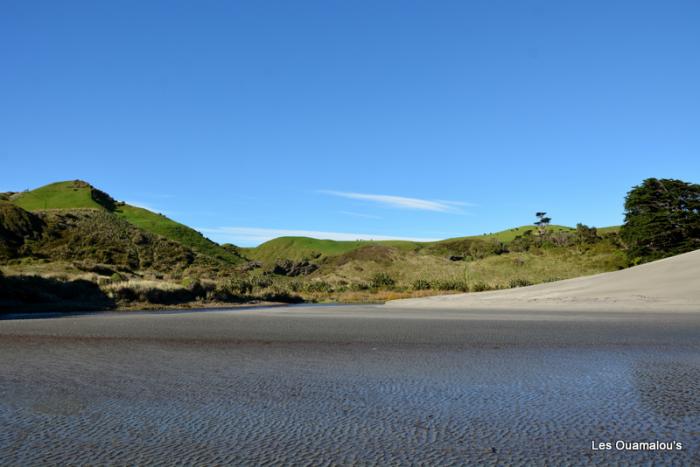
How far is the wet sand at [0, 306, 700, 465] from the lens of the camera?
104 inches

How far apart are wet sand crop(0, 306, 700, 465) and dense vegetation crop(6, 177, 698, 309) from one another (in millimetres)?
17046

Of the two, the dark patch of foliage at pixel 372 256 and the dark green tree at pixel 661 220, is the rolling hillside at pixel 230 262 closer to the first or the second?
the dark patch of foliage at pixel 372 256

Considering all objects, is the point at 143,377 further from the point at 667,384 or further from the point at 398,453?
the point at 667,384

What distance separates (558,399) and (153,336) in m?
6.74

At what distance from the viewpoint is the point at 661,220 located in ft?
→ 139

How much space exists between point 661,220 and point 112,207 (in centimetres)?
8407

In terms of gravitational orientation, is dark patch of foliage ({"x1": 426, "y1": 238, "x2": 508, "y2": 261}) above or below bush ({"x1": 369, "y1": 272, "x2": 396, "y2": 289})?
above

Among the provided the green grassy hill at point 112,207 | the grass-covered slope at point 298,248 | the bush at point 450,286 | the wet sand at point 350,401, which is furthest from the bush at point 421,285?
the grass-covered slope at point 298,248

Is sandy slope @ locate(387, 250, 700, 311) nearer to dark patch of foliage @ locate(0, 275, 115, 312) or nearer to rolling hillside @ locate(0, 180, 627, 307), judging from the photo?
rolling hillside @ locate(0, 180, 627, 307)

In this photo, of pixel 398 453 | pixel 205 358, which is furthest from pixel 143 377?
pixel 398 453

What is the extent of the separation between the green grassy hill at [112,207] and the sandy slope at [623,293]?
2538 inches

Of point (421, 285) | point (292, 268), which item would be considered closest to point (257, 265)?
point (292, 268)

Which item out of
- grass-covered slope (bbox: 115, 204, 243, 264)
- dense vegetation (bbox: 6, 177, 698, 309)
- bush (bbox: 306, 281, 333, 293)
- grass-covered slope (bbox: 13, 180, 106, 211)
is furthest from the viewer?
grass-covered slope (bbox: 13, 180, 106, 211)

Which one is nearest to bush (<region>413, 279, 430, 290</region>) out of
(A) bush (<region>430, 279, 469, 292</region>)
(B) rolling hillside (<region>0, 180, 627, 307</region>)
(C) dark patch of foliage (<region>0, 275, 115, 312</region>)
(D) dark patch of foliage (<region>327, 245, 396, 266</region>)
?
(B) rolling hillside (<region>0, 180, 627, 307</region>)
